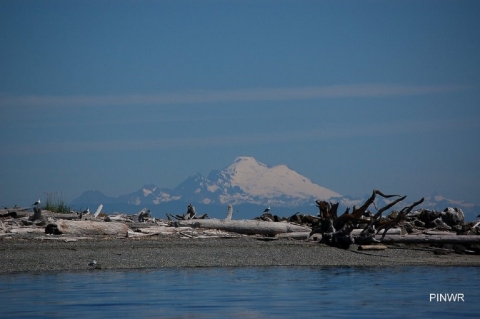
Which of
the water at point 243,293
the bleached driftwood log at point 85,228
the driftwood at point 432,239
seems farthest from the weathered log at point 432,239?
the bleached driftwood log at point 85,228

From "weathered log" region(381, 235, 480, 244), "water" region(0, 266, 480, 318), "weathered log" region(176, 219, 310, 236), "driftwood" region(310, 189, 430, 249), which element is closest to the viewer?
"water" region(0, 266, 480, 318)

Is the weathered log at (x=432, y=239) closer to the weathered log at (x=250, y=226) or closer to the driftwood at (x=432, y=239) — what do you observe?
the driftwood at (x=432, y=239)

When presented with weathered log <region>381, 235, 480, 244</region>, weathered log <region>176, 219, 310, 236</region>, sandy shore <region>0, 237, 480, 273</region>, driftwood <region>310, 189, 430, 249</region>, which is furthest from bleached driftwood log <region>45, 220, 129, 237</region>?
weathered log <region>381, 235, 480, 244</region>

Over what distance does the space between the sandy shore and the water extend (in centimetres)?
84

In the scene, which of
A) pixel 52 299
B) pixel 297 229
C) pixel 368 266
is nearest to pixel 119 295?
pixel 52 299

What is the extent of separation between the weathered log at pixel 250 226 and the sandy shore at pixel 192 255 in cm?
157

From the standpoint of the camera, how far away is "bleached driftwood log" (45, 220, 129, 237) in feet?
72.9

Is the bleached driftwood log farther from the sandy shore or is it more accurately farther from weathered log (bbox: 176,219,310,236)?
weathered log (bbox: 176,219,310,236)

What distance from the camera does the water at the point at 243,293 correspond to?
493 inches

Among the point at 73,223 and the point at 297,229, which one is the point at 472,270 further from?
the point at 73,223

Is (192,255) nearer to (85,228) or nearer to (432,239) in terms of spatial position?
(85,228)

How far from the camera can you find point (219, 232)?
81.7ft

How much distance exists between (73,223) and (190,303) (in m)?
10.1

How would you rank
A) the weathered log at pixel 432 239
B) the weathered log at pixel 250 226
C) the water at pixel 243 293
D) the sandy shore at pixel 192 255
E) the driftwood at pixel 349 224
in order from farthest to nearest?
the weathered log at pixel 250 226 → the weathered log at pixel 432 239 → the driftwood at pixel 349 224 → the sandy shore at pixel 192 255 → the water at pixel 243 293
